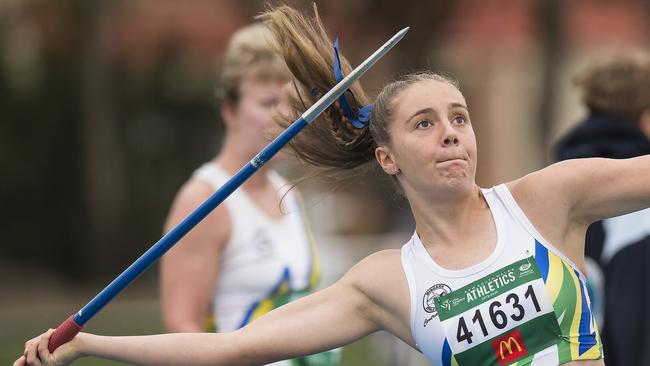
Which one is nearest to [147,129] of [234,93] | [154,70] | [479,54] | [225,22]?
[154,70]

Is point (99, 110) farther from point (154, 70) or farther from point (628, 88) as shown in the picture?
point (628, 88)

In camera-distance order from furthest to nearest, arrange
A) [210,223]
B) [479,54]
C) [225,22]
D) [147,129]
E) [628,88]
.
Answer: [479,54] < [225,22] < [147,129] < [628,88] < [210,223]

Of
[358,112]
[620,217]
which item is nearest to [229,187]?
[358,112]

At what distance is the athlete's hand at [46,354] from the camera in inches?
156

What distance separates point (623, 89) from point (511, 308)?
7.14 feet

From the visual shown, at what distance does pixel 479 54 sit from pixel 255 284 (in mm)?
20814

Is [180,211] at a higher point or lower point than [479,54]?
lower

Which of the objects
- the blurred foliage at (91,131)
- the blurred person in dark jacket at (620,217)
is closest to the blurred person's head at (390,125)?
the blurred person in dark jacket at (620,217)

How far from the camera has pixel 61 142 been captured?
20.0 m

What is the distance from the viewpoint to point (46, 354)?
3.95m

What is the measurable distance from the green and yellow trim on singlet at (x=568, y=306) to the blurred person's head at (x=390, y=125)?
12.9 inches

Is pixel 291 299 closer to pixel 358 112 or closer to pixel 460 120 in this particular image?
pixel 358 112

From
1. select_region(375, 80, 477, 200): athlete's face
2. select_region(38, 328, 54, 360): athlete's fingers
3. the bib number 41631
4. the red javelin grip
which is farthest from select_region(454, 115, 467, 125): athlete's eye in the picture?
select_region(38, 328, 54, 360): athlete's fingers

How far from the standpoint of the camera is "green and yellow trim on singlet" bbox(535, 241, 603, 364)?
3.65m
